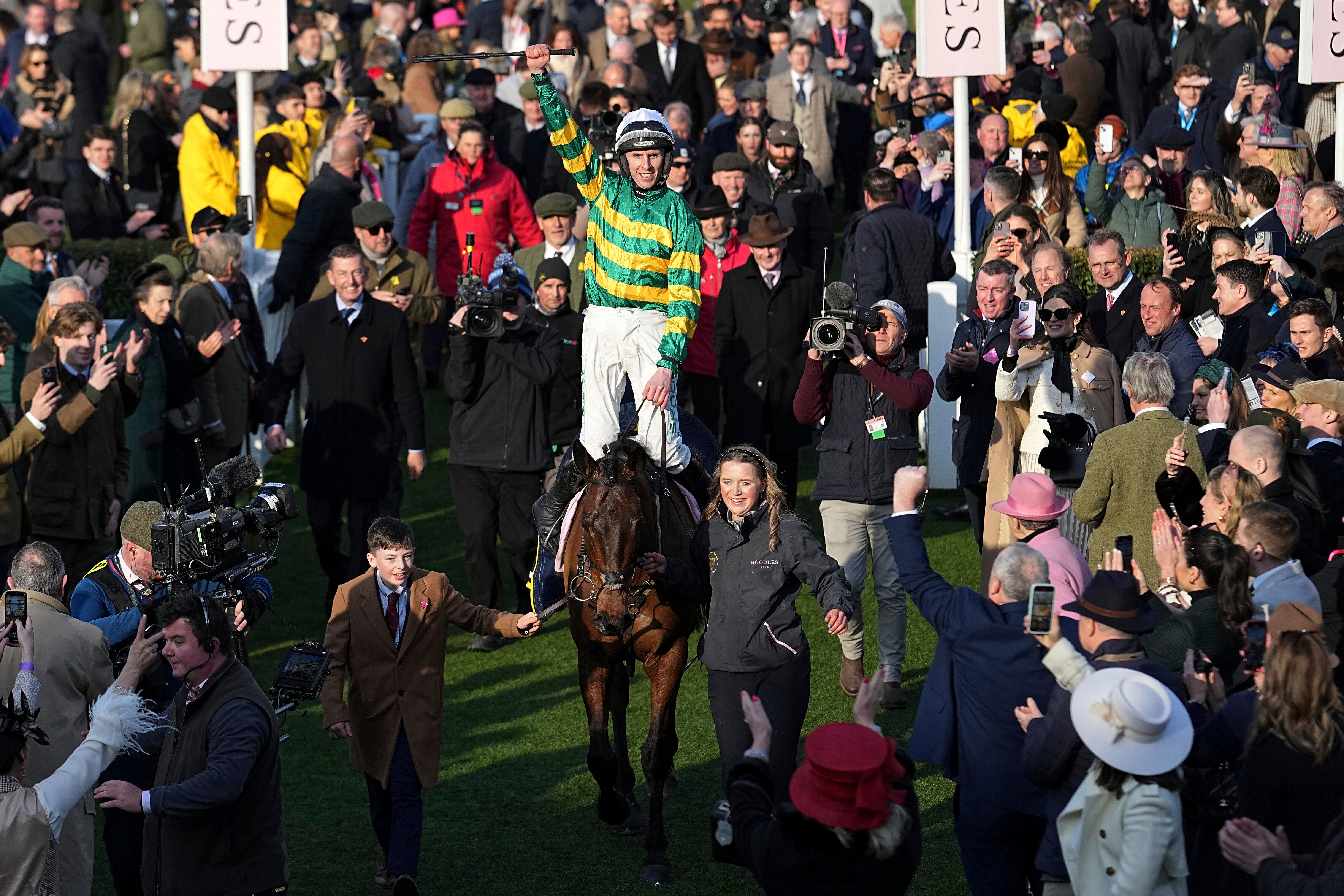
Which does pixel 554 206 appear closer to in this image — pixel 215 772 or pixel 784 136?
pixel 784 136

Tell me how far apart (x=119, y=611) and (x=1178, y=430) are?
4621mm

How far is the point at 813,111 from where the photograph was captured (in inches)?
616

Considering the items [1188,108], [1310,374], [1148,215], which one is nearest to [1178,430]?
[1310,374]

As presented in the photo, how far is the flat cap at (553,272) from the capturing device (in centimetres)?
1035

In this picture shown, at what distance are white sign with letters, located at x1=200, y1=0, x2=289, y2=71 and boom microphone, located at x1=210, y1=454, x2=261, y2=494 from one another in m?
5.91

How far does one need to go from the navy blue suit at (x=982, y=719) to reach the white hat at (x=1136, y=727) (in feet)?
2.51

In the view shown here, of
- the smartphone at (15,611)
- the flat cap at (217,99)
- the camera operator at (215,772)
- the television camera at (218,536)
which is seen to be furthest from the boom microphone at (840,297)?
the flat cap at (217,99)

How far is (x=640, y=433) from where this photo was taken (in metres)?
7.85

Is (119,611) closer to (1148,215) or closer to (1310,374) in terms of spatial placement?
(1310,374)

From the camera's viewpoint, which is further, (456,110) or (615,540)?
(456,110)

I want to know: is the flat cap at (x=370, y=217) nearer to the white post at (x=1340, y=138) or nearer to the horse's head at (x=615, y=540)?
the horse's head at (x=615, y=540)

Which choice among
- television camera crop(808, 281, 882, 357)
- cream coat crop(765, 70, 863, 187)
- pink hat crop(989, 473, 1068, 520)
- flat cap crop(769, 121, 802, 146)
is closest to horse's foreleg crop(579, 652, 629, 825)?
television camera crop(808, 281, 882, 357)

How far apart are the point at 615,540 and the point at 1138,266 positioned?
229 inches

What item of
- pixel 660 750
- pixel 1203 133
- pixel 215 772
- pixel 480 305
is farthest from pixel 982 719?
pixel 1203 133
